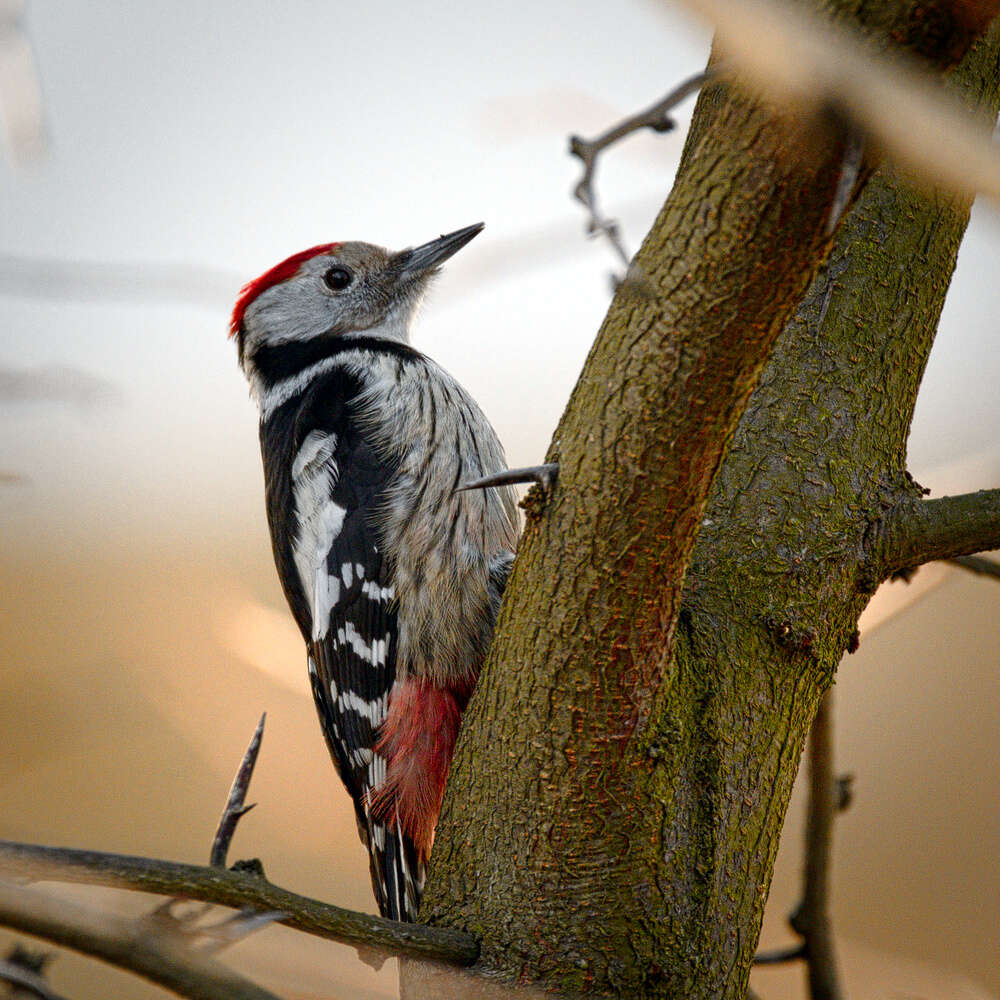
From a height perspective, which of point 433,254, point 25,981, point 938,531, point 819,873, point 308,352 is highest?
point 433,254

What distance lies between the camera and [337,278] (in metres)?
3.41

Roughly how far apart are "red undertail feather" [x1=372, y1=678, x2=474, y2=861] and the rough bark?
79cm

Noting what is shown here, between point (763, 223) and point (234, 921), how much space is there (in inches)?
35.2

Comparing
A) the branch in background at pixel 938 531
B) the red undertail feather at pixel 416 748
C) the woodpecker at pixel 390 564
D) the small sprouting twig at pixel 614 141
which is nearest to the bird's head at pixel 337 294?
the woodpecker at pixel 390 564

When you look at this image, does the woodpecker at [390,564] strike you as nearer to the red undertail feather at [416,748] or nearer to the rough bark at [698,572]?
the red undertail feather at [416,748]

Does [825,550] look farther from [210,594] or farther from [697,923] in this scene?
[210,594]

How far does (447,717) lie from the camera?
2430mm

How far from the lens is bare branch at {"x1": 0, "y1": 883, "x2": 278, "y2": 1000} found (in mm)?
846

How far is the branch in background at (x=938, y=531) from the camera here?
1.63 meters

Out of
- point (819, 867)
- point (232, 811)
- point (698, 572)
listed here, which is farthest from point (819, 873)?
point (232, 811)

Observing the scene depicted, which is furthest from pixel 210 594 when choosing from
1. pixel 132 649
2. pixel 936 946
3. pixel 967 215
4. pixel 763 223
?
pixel 763 223

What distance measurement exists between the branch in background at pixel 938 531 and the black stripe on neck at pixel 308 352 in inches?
59.9

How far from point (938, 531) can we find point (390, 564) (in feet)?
4.04

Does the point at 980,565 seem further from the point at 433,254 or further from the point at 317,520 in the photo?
the point at 433,254
